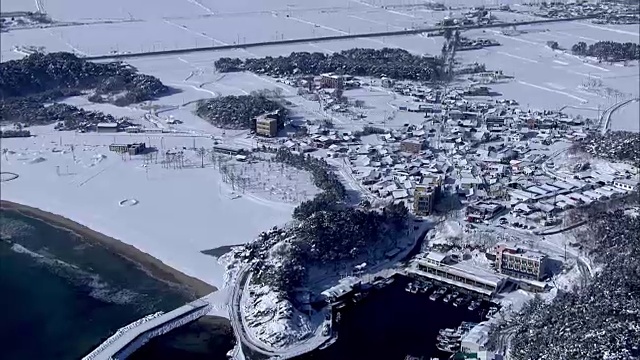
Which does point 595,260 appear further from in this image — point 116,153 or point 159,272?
point 116,153

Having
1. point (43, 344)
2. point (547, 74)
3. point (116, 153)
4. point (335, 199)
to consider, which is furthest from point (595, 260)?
point (547, 74)

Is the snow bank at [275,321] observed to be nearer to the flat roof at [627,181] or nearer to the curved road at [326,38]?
the flat roof at [627,181]

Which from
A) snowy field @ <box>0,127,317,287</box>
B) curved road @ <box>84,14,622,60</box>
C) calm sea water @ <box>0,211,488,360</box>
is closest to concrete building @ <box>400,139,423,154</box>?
snowy field @ <box>0,127,317,287</box>

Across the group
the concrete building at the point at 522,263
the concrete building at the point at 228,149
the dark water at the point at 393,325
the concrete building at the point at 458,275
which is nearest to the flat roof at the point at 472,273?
the concrete building at the point at 458,275

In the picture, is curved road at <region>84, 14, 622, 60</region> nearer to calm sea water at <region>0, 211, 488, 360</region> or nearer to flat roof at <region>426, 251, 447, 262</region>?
calm sea water at <region>0, 211, 488, 360</region>

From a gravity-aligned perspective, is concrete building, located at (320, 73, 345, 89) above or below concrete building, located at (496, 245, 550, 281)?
above

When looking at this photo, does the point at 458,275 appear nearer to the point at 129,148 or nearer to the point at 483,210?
the point at 483,210

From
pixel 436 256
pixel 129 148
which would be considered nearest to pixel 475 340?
pixel 436 256
